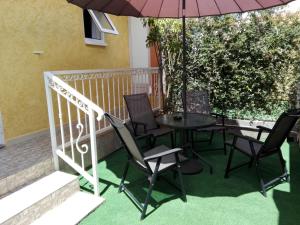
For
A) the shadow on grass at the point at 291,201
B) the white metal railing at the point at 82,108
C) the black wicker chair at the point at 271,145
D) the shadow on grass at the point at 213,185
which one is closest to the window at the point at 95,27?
the white metal railing at the point at 82,108

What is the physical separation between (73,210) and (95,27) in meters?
4.67

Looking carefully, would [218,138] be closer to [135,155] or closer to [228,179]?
[228,179]

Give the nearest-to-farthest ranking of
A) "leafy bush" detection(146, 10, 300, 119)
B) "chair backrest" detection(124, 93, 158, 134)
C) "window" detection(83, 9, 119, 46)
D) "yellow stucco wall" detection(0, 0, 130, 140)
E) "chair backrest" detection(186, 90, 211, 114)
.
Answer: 1. "yellow stucco wall" detection(0, 0, 130, 140)
2. "chair backrest" detection(124, 93, 158, 134)
3. "chair backrest" detection(186, 90, 211, 114)
4. "leafy bush" detection(146, 10, 300, 119)
5. "window" detection(83, 9, 119, 46)

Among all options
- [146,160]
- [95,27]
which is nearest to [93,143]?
[146,160]

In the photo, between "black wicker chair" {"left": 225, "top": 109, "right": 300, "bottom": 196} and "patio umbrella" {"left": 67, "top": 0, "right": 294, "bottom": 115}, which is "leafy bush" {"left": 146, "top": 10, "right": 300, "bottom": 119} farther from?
"black wicker chair" {"left": 225, "top": 109, "right": 300, "bottom": 196}

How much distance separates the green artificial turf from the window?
3.30m

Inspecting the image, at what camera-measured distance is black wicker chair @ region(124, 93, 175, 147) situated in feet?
15.1

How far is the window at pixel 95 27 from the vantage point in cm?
583

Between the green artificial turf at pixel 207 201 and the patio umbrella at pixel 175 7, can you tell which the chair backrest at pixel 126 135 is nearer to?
the green artificial turf at pixel 207 201

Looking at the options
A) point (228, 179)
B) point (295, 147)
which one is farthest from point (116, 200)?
point (295, 147)

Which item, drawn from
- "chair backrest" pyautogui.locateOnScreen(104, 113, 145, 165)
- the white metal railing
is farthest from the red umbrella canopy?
"chair backrest" pyautogui.locateOnScreen(104, 113, 145, 165)

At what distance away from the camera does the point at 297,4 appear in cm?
602

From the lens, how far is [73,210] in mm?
2900

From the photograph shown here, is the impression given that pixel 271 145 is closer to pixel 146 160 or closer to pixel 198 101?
pixel 146 160
